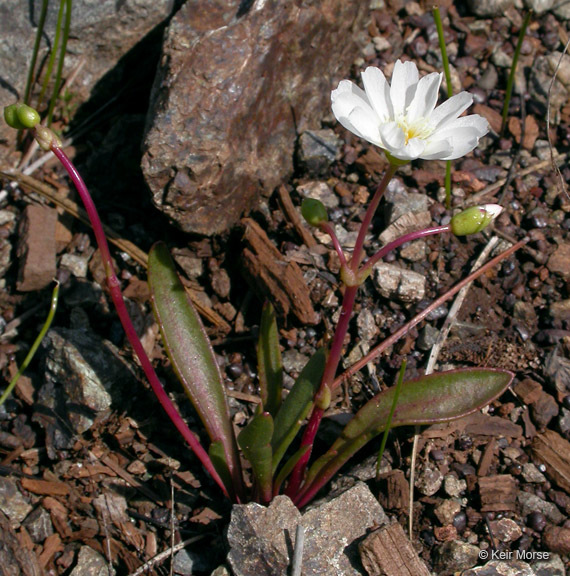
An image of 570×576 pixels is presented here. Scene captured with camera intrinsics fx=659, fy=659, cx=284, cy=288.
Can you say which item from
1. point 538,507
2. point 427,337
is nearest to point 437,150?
point 427,337

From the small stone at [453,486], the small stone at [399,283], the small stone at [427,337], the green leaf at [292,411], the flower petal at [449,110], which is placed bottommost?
the small stone at [453,486]

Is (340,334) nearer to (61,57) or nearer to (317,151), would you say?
(317,151)

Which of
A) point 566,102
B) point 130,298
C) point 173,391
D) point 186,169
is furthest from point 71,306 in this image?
point 566,102

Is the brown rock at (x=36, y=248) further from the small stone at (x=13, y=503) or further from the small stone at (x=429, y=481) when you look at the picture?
the small stone at (x=429, y=481)

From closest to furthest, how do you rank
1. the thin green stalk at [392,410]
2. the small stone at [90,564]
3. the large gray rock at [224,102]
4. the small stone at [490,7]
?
1. the thin green stalk at [392,410]
2. the small stone at [90,564]
3. the large gray rock at [224,102]
4. the small stone at [490,7]

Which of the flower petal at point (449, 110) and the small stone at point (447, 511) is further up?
the flower petal at point (449, 110)

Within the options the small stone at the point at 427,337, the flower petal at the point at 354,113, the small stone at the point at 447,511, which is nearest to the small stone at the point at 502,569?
the small stone at the point at 447,511

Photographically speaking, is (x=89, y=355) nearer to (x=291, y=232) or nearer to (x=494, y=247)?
(x=291, y=232)
